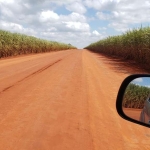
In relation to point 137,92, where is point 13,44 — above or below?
below

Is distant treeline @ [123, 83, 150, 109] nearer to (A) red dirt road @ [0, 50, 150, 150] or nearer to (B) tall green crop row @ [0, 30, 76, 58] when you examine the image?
(A) red dirt road @ [0, 50, 150, 150]

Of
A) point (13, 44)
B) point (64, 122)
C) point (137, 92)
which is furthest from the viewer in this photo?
point (13, 44)

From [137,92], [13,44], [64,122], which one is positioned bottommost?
[64,122]

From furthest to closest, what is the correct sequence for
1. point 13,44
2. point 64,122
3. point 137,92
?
point 13,44, point 64,122, point 137,92

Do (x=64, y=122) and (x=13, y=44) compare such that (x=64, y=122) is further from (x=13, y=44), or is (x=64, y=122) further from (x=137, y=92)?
(x=13, y=44)

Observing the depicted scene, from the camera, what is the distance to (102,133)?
13.3 feet

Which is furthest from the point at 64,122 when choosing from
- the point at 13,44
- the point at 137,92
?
the point at 13,44

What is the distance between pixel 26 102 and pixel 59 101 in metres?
0.67

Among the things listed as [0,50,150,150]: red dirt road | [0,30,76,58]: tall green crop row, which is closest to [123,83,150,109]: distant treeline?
[0,50,150,150]: red dirt road

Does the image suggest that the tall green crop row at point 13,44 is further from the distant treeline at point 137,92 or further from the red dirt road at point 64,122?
the distant treeline at point 137,92

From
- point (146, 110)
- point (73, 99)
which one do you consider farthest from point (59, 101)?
point (146, 110)

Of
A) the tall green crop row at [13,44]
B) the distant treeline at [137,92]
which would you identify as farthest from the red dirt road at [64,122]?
the tall green crop row at [13,44]

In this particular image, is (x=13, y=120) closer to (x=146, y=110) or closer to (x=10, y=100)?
(x=10, y=100)

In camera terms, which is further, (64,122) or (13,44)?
(13,44)
